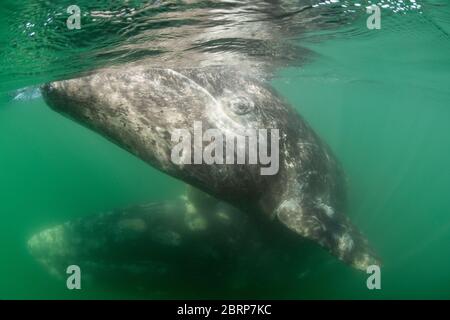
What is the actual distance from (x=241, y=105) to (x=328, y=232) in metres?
3.53

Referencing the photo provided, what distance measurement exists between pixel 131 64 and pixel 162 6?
210 inches

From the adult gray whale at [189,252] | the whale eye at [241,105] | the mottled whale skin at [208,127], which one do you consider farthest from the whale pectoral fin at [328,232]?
the whale eye at [241,105]

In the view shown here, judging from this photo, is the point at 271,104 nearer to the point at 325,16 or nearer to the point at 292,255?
the point at 325,16

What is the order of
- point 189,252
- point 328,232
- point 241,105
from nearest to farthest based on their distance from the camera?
point 328,232
point 241,105
point 189,252

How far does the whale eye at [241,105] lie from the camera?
28.5 feet

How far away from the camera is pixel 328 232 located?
25.6 ft

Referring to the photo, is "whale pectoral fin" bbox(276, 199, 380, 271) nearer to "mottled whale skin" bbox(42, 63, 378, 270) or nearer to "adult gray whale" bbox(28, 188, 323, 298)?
"mottled whale skin" bbox(42, 63, 378, 270)

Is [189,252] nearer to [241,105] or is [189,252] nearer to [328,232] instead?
[328,232]

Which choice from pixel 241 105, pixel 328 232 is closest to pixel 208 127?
pixel 241 105

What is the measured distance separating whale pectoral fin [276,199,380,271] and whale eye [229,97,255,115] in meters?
2.36

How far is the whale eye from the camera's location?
28.5ft

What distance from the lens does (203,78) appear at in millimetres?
8844

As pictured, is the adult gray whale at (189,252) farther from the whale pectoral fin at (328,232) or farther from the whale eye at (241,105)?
the whale eye at (241,105)
